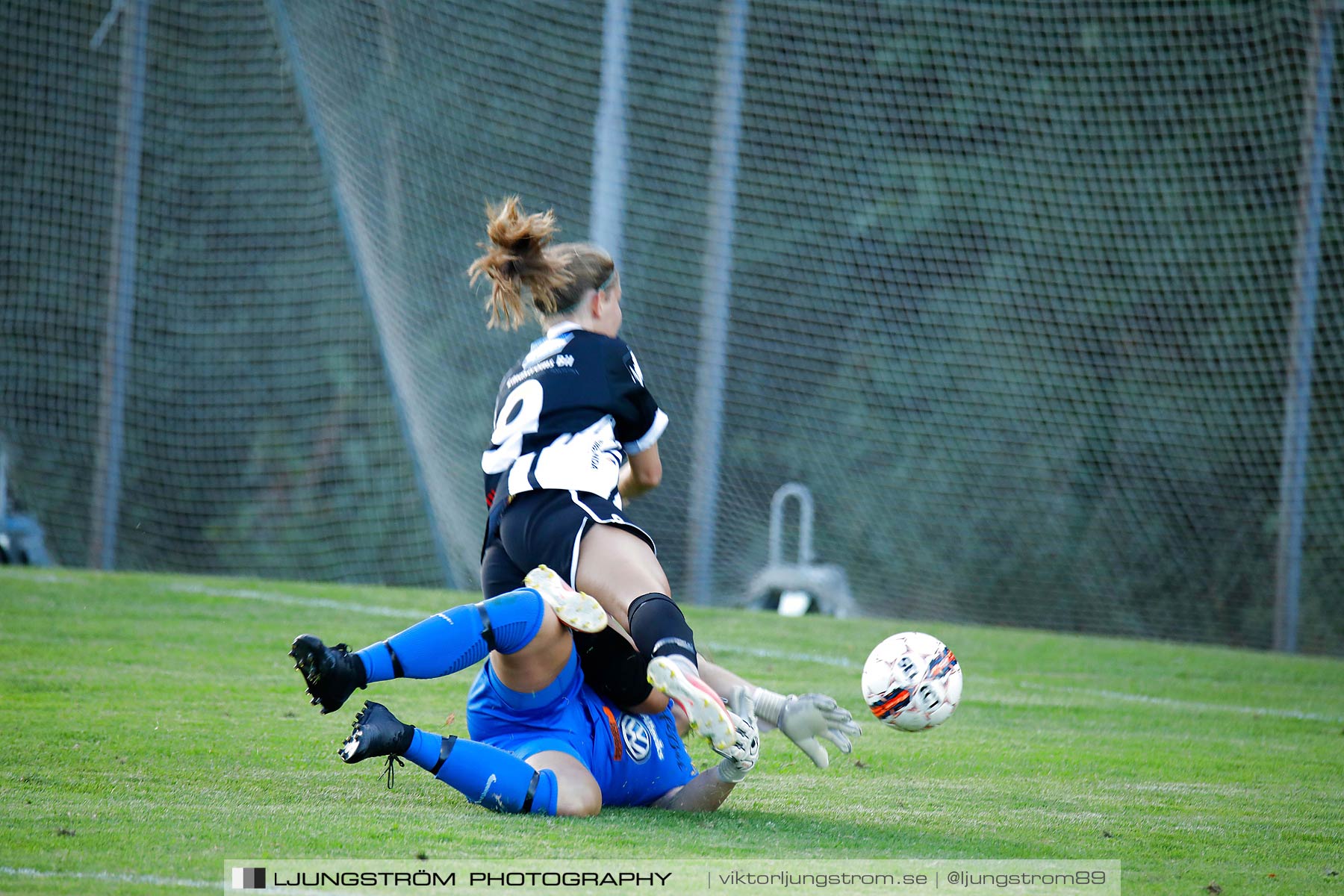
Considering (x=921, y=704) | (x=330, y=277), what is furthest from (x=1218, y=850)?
(x=330, y=277)

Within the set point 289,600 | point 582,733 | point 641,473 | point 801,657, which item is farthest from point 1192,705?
point 289,600

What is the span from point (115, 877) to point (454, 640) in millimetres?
869

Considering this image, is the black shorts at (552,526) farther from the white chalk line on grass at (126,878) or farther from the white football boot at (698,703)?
the white chalk line on grass at (126,878)

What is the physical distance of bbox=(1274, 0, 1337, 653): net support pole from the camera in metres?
8.98

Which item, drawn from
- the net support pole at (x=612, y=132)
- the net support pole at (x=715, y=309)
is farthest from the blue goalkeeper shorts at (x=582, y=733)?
the net support pole at (x=612, y=132)

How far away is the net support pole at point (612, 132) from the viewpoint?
9766 millimetres

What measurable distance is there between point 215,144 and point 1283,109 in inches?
422

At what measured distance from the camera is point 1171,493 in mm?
12094

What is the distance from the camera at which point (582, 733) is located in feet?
10.9

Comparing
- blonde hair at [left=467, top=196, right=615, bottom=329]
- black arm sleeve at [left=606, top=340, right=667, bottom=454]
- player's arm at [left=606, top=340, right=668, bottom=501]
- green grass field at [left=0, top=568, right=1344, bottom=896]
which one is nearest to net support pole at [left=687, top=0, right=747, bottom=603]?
green grass field at [left=0, top=568, right=1344, bottom=896]

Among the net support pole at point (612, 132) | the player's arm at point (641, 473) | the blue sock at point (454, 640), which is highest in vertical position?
the net support pole at point (612, 132)

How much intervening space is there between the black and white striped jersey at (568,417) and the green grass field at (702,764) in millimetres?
807

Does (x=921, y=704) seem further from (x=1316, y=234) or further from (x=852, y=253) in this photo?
(x=852, y=253)

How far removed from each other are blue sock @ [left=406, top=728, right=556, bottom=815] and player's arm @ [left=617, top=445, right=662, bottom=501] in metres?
0.94
